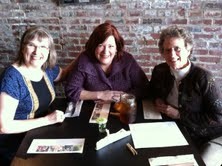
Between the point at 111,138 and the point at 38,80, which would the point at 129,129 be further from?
the point at 38,80

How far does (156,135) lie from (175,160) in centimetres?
21

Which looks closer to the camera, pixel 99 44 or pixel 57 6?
pixel 99 44

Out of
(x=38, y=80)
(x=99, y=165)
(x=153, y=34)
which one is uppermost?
(x=153, y=34)

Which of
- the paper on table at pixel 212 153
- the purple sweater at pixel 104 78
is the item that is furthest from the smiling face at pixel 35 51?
the paper on table at pixel 212 153

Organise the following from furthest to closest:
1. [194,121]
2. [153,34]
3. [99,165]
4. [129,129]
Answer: [153,34]
[194,121]
[129,129]
[99,165]

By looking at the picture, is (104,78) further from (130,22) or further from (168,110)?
(130,22)

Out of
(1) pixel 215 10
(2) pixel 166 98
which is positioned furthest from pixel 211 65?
(2) pixel 166 98

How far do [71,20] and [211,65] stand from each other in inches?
53.4

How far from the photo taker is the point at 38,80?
176 centimetres

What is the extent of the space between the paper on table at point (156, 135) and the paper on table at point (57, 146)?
28 cm

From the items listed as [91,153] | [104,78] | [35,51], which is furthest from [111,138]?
[35,51]

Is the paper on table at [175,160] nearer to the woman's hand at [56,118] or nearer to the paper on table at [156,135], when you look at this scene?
the paper on table at [156,135]

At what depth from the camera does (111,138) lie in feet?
4.53

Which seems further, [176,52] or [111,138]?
[176,52]
